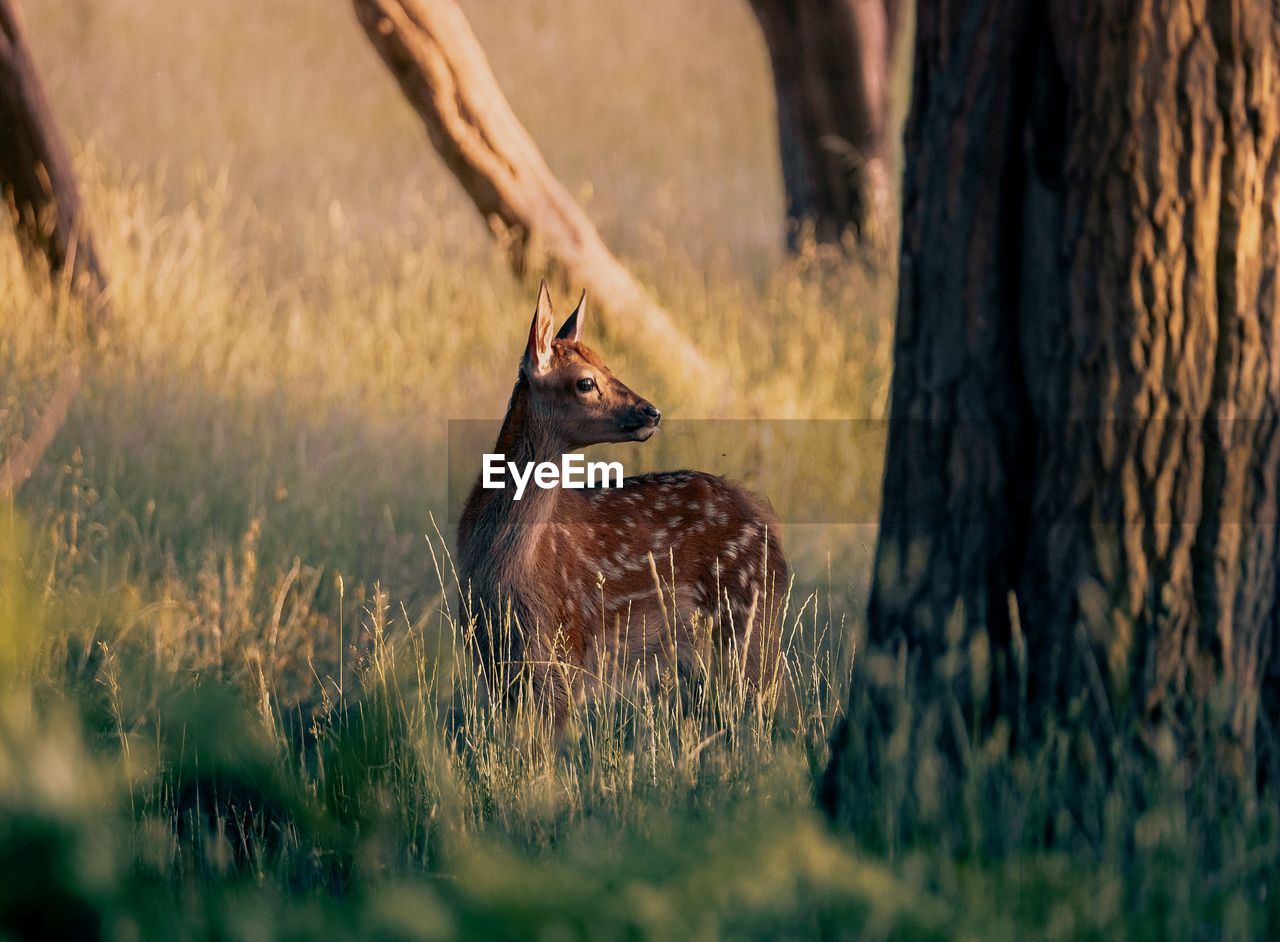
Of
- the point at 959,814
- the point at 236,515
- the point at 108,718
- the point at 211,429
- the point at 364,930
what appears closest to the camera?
the point at 364,930

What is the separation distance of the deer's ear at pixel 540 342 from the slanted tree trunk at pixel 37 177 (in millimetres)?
4023

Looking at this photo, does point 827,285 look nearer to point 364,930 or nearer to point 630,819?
point 630,819

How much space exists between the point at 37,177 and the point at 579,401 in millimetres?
4482

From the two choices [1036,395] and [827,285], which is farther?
[827,285]

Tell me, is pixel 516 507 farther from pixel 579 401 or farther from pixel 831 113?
pixel 831 113

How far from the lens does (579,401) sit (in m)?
5.89

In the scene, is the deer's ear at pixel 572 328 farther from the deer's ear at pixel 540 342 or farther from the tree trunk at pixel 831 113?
the tree trunk at pixel 831 113

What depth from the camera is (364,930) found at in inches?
126

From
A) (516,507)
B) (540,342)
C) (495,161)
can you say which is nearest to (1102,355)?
Answer: (540,342)

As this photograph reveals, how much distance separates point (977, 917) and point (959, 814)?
77cm

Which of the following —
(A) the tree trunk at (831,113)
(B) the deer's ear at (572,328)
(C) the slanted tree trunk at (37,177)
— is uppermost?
(A) the tree trunk at (831,113)

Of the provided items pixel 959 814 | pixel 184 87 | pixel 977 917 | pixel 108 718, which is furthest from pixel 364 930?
pixel 184 87

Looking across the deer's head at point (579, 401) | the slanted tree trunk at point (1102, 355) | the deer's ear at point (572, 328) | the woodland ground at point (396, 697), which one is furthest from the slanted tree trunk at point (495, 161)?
the slanted tree trunk at point (1102, 355)

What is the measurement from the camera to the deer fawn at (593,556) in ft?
19.3
